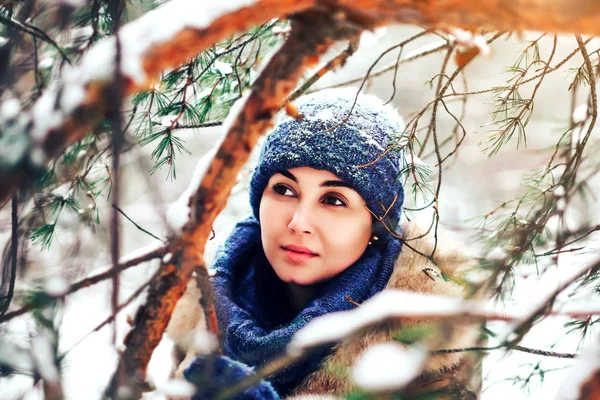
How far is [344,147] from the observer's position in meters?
1.64

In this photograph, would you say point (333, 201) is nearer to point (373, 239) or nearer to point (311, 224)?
point (311, 224)

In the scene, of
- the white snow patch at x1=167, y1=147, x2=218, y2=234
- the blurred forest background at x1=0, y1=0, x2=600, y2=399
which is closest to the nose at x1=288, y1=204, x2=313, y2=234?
the blurred forest background at x1=0, y1=0, x2=600, y2=399

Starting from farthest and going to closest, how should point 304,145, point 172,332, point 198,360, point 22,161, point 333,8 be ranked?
point 172,332 → point 304,145 → point 198,360 → point 333,8 → point 22,161

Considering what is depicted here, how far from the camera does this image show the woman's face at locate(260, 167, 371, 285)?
5.36 feet

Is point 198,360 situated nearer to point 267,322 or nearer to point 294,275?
point 294,275

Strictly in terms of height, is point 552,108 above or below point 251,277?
above

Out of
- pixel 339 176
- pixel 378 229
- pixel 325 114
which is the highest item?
pixel 325 114

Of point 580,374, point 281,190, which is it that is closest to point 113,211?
point 580,374

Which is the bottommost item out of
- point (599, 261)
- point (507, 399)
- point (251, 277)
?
point (507, 399)

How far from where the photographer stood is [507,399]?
2057mm

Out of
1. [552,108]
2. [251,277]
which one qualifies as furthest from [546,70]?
[552,108]

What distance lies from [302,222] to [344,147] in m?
0.27

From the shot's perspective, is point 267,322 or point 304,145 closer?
point 304,145

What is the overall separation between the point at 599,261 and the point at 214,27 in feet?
2.39
